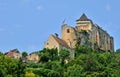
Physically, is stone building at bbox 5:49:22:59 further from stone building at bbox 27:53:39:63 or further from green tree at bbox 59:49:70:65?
green tree at bbox 59:49:70:65

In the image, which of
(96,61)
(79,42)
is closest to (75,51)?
(79,42)

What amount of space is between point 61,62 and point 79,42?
1212 cm

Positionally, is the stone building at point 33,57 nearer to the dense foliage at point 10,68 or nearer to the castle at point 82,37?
the castle at point 82,37

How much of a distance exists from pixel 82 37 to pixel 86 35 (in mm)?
1629

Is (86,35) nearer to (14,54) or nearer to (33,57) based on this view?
(33,57)

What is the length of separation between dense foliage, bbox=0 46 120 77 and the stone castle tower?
2395mm

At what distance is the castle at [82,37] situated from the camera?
104m

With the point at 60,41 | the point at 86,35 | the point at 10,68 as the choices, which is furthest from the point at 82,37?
the point at 10,68

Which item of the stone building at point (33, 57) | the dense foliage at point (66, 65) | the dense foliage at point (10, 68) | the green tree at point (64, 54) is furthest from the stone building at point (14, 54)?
the dense foliage at point (10, 68)

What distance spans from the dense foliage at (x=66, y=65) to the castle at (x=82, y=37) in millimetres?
2035

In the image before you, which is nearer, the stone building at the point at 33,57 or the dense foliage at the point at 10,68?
the dense foliage at the point at 10,68

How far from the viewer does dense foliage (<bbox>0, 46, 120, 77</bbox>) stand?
264 ft

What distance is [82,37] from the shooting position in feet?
358

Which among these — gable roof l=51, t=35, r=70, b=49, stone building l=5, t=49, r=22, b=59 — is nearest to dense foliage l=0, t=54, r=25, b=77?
stone building l=5, t=49, r=22, b=59
